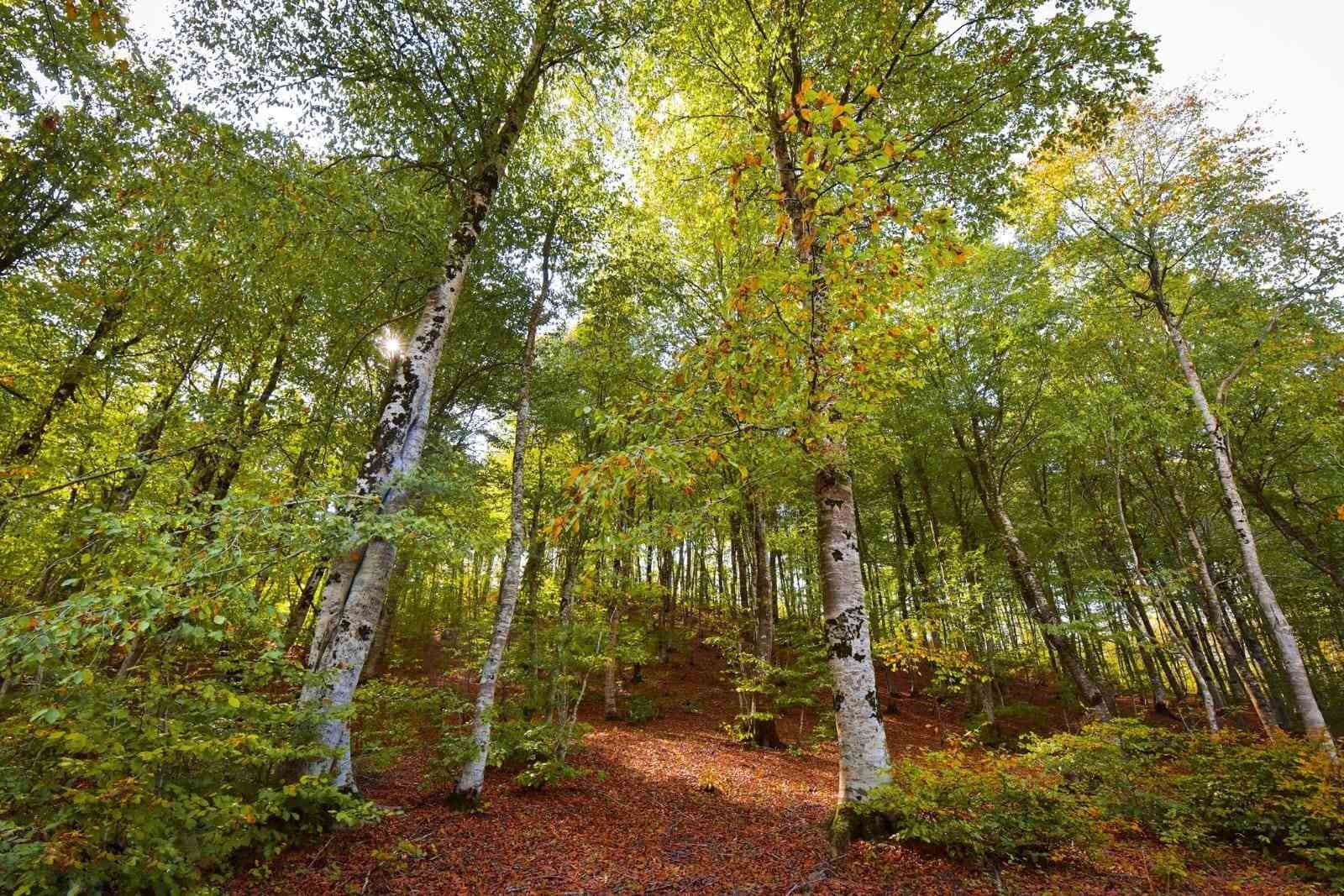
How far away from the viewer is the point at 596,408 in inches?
140

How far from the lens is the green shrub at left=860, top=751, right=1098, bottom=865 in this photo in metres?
4.87

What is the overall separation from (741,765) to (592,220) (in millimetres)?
12221

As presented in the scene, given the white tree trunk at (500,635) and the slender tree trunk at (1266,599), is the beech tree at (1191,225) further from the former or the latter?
the white tree trunk at (500,635)

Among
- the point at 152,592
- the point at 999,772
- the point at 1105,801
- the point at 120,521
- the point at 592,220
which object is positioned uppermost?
the point at 592,220

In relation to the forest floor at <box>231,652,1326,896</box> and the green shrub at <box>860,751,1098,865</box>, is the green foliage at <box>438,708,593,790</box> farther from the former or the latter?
the green shrub at <box>860,751,1098,865</box>

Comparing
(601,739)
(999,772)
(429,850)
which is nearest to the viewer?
(999,772)

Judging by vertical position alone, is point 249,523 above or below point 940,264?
below

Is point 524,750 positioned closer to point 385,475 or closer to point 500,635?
point 500,635

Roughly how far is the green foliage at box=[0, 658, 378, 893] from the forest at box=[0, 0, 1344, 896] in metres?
0.05

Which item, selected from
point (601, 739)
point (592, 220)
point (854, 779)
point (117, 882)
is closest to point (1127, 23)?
point (592, 220)

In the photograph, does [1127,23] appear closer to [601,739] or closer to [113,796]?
[113,796]

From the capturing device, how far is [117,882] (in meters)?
3.61

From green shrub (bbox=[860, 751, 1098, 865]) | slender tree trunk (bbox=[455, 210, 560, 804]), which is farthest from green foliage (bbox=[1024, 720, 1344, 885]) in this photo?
slender tree trunk (bbox=[455, 210, 560, 804])

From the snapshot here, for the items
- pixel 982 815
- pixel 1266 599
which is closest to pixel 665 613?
pixel 1266 599
